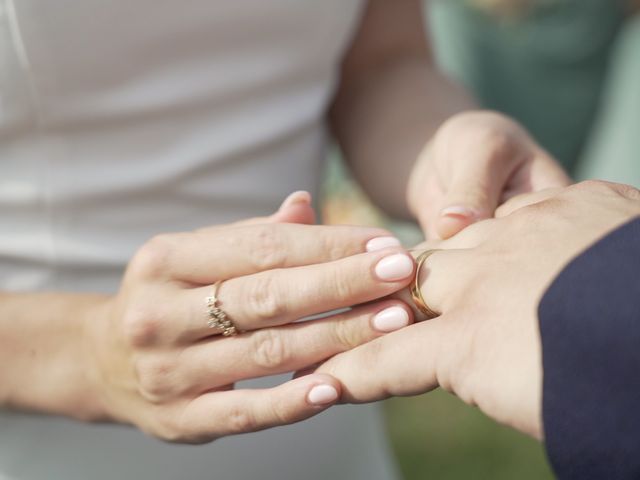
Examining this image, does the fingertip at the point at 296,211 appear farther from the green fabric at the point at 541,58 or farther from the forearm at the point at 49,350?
the green fabric at the point at 541,58

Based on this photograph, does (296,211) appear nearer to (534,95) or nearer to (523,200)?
(523,200)

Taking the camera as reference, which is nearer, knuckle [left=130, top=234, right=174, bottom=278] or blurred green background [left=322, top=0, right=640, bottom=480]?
knuckle [left=130, top=234, right=174, bottom=278]

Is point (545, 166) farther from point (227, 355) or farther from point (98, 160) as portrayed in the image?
point (98, 160)

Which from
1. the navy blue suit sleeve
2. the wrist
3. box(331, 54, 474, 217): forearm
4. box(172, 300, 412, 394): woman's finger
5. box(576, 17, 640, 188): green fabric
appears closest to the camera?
the navy blue suit sleeve

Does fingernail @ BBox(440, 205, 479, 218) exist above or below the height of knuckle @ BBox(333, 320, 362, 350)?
above

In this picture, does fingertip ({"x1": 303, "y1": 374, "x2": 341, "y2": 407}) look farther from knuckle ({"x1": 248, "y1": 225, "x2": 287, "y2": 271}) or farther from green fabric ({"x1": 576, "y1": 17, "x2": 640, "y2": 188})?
green fabric ({"x1": 576, "y1": 17, "x2": 640, "y2": 188})

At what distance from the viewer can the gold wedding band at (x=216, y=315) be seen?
3.32 feet

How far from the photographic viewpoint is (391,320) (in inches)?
38.9

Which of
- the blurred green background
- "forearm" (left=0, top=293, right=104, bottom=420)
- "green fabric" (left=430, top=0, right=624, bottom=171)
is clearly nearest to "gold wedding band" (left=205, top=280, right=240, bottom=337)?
"forearm" (left=0, top=293, right=104, bottom=420)

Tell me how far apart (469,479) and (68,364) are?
6.57 ft

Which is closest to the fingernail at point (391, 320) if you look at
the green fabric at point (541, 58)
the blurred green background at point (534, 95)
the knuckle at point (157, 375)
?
the knuckle at point (157, 375)

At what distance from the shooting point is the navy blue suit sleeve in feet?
2.48

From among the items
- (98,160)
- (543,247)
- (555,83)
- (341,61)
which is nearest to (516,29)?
(555,83)

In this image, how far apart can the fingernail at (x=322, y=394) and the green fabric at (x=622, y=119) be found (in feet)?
6.98
